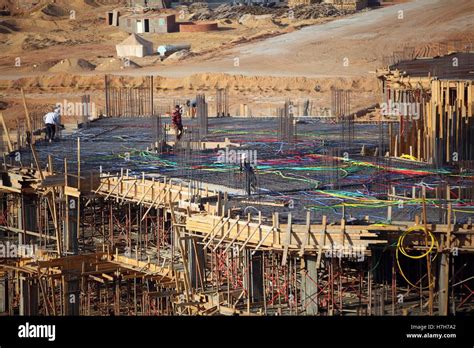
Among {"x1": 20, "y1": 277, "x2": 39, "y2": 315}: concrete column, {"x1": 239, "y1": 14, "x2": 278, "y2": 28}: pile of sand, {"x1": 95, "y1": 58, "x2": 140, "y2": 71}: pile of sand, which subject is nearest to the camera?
{"x1": 20, "y1": 277, "x2": 39, "y2": 315}: concrete column

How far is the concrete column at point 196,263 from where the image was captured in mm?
36594

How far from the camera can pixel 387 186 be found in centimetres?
3912

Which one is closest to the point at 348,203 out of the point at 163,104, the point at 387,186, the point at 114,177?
the point at 387,186

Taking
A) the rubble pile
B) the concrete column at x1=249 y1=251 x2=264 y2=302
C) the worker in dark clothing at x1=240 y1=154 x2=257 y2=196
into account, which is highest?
the rubble pile

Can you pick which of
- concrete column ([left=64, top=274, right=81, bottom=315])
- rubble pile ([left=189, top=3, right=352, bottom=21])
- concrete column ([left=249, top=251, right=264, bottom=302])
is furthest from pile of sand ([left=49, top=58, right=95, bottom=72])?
concrete column ([left=249, top=251, right=264, bottom=302])

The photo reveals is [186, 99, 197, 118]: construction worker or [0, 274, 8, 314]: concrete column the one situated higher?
[186, 99, 197, 118]: construction worker

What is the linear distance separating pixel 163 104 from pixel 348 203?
3401 centimetres

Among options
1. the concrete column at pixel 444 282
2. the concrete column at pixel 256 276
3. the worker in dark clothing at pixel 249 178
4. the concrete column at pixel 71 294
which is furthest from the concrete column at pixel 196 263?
the concrete column at pixel 444 282

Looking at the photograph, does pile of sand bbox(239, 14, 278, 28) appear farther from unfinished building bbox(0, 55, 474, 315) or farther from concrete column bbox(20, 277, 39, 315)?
concrete column bbox(20, 277, 39, 315)

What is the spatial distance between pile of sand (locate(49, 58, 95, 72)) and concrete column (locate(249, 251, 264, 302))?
4500 centimetres

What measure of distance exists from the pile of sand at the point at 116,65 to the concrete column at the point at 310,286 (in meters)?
45.9

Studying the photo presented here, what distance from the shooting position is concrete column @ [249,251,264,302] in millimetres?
35250

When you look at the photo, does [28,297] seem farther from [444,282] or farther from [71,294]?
[444,282]
